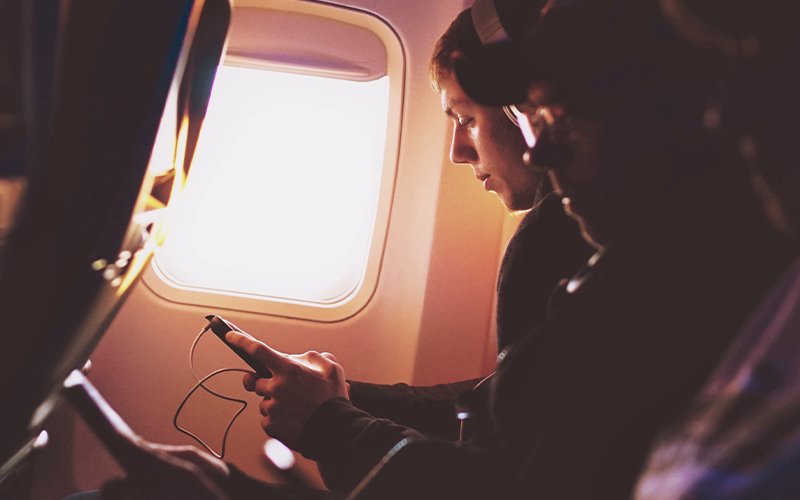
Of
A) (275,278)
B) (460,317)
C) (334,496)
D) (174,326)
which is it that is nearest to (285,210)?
(275,278)

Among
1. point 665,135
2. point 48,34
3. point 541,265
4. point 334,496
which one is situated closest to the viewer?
point 48,34

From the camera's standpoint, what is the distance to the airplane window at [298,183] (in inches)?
64.2

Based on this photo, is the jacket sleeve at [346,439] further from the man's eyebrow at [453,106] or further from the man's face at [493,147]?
the man's eyebrow at [453,106]

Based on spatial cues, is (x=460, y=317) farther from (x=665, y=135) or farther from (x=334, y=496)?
(x=665, y=135)

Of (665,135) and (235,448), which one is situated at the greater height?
(665,135)

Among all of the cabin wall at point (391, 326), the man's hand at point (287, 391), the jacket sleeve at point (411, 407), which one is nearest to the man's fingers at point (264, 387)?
the man's hand at point (287, 391)

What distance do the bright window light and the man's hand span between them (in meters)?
0.54

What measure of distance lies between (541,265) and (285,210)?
89 centimetres

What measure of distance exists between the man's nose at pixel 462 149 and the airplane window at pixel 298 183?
195 mm

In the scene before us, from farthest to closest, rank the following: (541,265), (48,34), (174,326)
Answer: (174,326)
(541,265)
(48,34)

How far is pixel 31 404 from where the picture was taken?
0.54 meters

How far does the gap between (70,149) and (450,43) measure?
1161 millimetres

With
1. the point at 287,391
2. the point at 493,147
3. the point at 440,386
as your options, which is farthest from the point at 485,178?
the point at 287,391

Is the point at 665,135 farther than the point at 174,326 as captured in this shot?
No
